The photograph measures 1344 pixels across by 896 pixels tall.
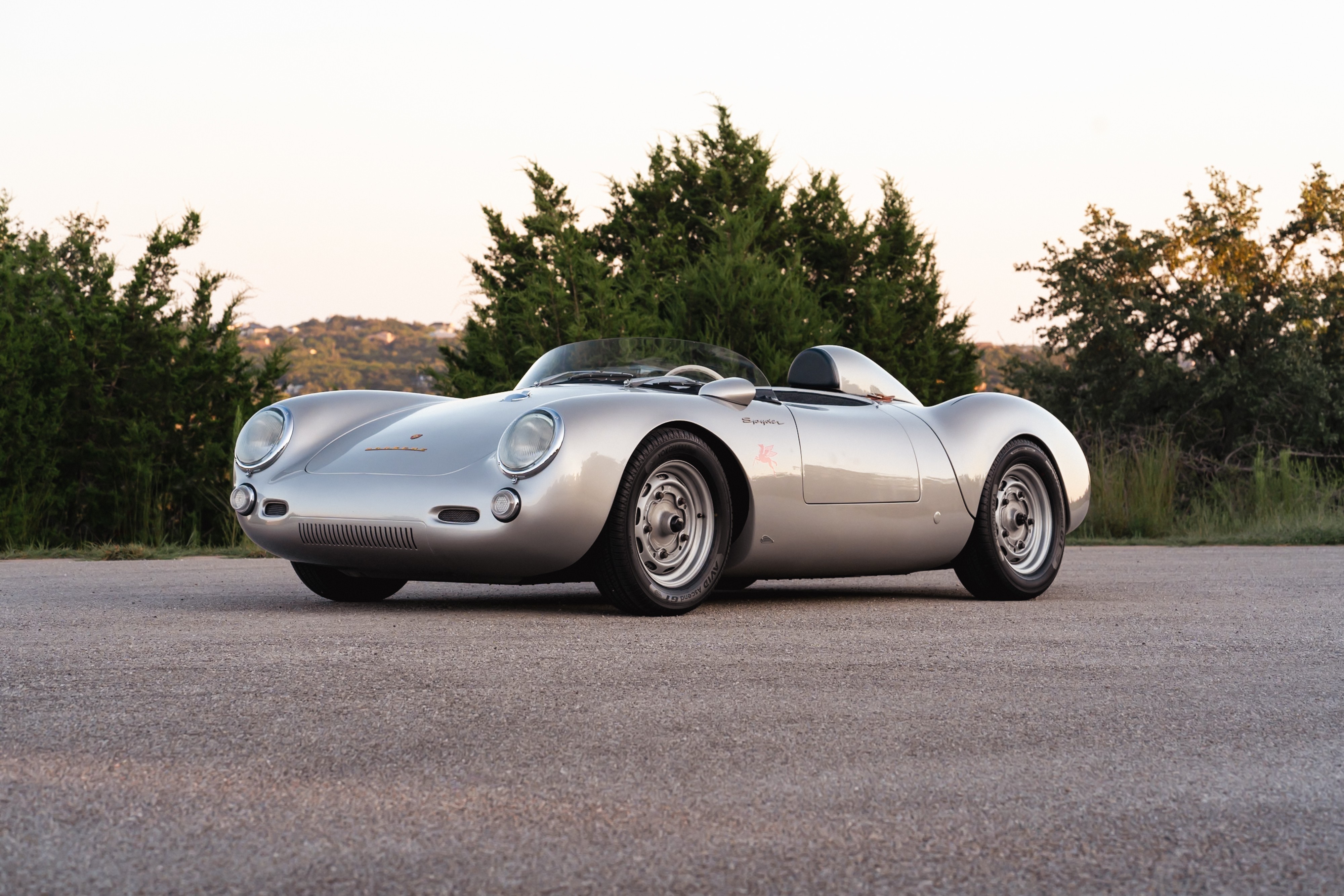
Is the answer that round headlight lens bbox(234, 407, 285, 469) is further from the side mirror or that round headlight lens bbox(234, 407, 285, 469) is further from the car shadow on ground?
the side mirror

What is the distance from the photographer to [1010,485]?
22.5ft

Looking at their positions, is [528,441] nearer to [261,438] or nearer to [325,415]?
[325,415]

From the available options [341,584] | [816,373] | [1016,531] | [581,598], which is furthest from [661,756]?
[1016,531]

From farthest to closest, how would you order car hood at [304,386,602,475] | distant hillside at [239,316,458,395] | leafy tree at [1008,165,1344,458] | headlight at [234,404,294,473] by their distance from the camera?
1. leafy tree at [1008,165,1344,458]
2. distant hillside at [239,316,458,395]
3. headlight at [234,404,294,473]
4. car hood at [304,386,602,475]

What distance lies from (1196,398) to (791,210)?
41.2 feet

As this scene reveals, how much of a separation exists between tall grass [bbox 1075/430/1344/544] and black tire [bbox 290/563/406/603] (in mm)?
8434

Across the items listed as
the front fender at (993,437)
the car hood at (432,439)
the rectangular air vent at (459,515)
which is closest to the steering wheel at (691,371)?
the car hood at (432,439)

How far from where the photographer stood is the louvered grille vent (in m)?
5.16

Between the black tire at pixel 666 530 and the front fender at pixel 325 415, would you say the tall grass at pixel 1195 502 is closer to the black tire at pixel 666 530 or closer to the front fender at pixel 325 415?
the black tire at pixel 666 530

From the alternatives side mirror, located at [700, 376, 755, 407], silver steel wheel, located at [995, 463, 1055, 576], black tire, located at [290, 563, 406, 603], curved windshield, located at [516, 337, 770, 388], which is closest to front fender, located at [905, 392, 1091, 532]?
silver steel wheel, located at [995, 463, 1055, 576]

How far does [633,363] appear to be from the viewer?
6.59 meters

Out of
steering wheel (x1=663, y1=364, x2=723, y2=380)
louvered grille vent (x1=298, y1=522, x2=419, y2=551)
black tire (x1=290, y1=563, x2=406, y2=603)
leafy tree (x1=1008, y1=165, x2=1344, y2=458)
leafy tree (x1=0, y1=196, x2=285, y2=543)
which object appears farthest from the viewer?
leafy tree (x1=1008, y1=165, x2=1344, y2=458)

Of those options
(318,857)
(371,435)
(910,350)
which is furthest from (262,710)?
(910,350)

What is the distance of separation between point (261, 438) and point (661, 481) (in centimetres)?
177
